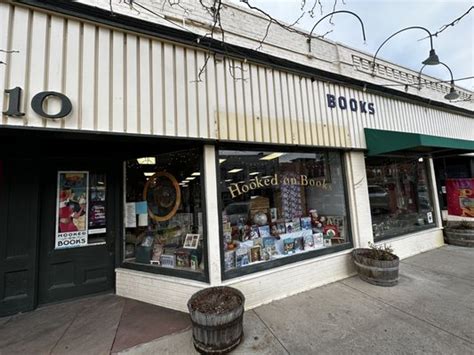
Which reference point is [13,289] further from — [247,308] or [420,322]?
[420,322]

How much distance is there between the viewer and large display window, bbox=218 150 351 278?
3.85m

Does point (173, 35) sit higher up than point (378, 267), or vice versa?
point (173, 35)

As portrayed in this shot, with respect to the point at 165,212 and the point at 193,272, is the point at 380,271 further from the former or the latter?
the point at 165,212

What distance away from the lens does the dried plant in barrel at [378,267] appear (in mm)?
3977

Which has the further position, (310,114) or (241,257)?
(310,114)

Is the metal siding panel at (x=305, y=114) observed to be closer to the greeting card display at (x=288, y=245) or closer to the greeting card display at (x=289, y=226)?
the greeting card display at (x=289, y=226)

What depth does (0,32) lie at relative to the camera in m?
2.49

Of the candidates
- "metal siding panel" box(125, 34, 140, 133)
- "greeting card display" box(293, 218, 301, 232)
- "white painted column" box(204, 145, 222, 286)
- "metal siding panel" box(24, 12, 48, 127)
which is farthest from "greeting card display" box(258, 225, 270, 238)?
"metal siding panel" box(24, 12, 48, 127)

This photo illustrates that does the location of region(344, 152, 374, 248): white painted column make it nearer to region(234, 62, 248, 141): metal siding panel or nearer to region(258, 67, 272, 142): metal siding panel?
region(258, 67, 272, 142): metal siding panel

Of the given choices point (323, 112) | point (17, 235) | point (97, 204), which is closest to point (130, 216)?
point (97, 204)

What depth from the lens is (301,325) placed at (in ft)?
9.86

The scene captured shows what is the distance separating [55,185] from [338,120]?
5238 millimetres

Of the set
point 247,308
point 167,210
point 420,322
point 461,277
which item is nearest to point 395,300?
point 420,322

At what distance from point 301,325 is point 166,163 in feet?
10.1
